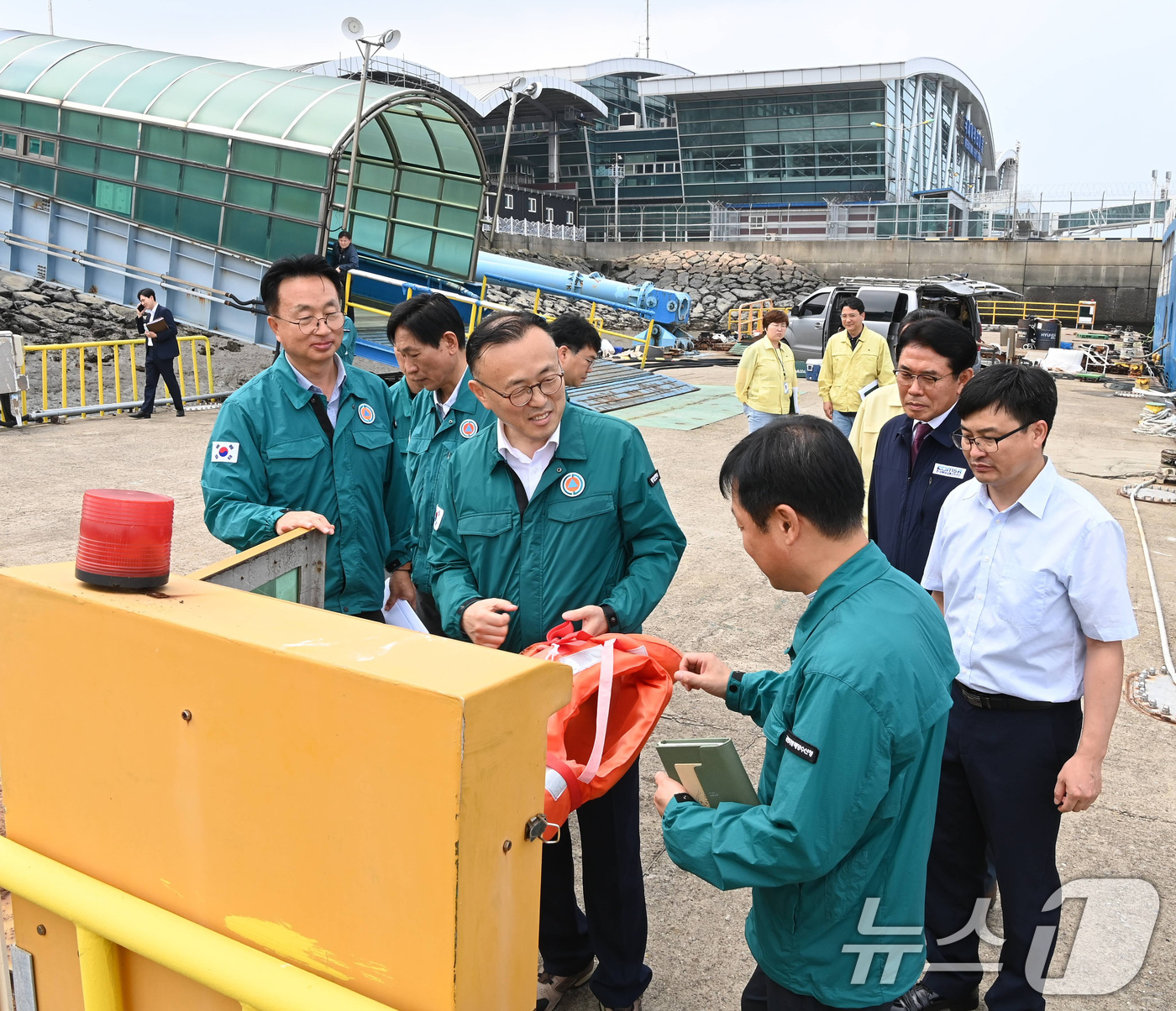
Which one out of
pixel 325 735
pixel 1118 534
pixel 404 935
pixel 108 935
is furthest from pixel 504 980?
pixel 1118 534

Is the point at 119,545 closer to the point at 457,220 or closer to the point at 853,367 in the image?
the point at 853,367

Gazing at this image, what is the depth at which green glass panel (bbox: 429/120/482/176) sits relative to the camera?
15727 millimetres

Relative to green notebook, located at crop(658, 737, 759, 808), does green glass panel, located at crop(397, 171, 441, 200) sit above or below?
above

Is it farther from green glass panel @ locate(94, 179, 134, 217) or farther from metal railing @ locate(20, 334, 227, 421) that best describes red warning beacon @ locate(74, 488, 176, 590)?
green glass panel @ locate(94, 179, 134, 217)

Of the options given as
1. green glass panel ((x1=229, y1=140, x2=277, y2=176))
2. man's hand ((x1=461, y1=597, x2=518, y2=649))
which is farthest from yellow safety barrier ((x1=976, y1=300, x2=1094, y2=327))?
man's hand ((x1=461, y1=597, x2=518, y2=649))

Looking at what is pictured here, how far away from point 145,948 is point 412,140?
16.1 metres

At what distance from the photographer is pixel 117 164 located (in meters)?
15.0

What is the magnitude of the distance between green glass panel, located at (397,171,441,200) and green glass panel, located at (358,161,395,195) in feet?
0.62

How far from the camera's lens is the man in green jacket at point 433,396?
379cm

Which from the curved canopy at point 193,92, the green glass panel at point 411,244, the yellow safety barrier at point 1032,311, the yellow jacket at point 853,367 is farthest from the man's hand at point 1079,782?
the yellow safety barrier at point 1032,311

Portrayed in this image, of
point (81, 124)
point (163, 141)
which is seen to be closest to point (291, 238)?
point (163, 141)

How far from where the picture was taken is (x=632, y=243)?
4047 centimetres

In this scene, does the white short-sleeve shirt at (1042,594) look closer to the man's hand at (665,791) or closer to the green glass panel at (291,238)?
the man's hand at (665,791)

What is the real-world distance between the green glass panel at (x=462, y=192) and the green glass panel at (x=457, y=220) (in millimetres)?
157
